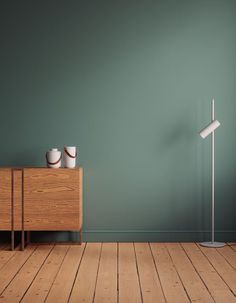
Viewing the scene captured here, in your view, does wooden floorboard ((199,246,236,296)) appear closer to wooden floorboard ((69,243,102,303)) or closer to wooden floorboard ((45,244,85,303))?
wooden floorboard ((69,243,102,303))

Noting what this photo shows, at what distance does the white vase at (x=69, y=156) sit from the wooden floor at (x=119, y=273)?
694mm

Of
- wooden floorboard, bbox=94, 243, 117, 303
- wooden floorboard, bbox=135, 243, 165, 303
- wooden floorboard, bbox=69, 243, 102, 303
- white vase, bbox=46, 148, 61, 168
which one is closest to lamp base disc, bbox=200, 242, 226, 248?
wooden floorboard, bbox=135, 243, 165, 303

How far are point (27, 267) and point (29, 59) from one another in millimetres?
1966

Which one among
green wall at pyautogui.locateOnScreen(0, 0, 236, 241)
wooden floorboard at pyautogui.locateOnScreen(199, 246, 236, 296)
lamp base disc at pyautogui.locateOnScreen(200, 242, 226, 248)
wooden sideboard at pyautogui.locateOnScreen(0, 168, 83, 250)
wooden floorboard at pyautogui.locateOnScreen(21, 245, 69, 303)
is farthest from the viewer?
green wall at pyautogui.locateOnScreen(0, 0, 236, 241)

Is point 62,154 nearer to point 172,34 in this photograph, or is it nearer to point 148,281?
point 172,34

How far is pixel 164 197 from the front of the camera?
5672 millimetres

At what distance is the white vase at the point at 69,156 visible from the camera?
5387 millimetres

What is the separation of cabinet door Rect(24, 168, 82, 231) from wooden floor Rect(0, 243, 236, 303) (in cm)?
22

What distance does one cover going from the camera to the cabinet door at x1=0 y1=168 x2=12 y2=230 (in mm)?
5297

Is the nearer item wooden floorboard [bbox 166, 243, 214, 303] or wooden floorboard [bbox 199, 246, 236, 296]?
wooden floorboard [bbox 166, 243, 214, 303]

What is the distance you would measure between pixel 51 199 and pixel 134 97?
1.17 metres

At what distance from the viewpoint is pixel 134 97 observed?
5656 mm

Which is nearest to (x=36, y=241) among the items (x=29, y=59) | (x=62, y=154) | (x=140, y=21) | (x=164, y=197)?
(x=62, y=154)

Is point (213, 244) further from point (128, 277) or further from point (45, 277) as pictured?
point (45, 277)
